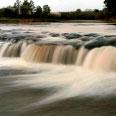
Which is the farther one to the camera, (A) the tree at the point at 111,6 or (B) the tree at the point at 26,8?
(B) the tree at the point at 26,8

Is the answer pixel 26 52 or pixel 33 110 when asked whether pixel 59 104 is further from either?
pixel 26 52

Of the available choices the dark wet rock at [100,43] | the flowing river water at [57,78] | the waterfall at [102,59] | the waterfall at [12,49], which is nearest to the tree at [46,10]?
the waterfall at [12,49]

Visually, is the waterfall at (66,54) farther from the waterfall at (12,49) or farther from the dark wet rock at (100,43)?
the dark wet rock at (100,43)

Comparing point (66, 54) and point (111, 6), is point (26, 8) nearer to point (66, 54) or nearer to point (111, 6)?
point (111, 6)

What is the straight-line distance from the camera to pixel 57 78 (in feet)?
46.6

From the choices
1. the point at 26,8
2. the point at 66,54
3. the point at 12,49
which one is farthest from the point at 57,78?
the point at 26,8

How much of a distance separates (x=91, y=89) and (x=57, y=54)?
18.1ft

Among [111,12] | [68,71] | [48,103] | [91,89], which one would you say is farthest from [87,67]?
[111,12]

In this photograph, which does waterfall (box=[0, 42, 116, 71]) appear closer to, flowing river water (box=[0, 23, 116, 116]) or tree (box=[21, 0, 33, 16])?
flowing river water (box=[0, 23, 116, 116])

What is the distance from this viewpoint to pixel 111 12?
71.4m

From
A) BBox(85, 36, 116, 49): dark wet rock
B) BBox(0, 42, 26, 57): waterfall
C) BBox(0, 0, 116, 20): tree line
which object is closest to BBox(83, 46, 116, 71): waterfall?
BBox(85, 36, 116, 49): dark wet rock

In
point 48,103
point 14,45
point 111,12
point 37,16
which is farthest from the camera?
point 37,16

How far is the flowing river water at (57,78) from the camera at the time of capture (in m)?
10.6

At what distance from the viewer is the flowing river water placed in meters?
10.6
